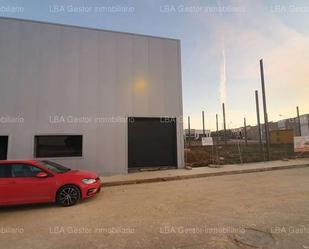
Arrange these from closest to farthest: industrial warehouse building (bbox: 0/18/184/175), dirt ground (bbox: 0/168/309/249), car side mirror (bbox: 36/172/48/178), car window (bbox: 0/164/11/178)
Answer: dirt ground (bbox: 0/168/309/249) < car window (bbox: 0/164/11/178) < car side mirror (bbox: 36/172/48/178) < industrial warehouse building (bbox: 0/18/184/175)

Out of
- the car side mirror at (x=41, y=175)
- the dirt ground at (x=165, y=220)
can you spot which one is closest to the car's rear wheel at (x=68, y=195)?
the dirt ground at (x=165, y=220)

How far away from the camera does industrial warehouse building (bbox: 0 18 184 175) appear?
39.5 feet

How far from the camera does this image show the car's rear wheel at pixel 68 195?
7094mm

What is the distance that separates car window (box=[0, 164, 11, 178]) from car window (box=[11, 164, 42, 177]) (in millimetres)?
108

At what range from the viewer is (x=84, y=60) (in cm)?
1302

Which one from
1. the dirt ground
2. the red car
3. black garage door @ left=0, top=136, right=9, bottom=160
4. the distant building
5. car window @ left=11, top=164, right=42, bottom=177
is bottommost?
the dirt ground

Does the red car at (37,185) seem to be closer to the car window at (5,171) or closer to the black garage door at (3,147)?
the car window at (5,171)

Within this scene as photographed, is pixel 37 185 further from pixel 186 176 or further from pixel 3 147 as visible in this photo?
pixel 186 176

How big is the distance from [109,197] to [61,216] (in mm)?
2138

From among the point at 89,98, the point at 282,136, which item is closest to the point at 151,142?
the point at 89,98

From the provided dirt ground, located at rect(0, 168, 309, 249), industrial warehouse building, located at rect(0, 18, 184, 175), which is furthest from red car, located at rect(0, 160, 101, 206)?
industrial warehouse building, located at rect(0, 18, 184, 175)

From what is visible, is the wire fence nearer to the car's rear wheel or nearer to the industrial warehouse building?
the industrial warehouse building

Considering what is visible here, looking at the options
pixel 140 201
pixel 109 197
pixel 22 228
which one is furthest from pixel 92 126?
pixel 22 228

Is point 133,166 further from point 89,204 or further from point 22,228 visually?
point 22,228
